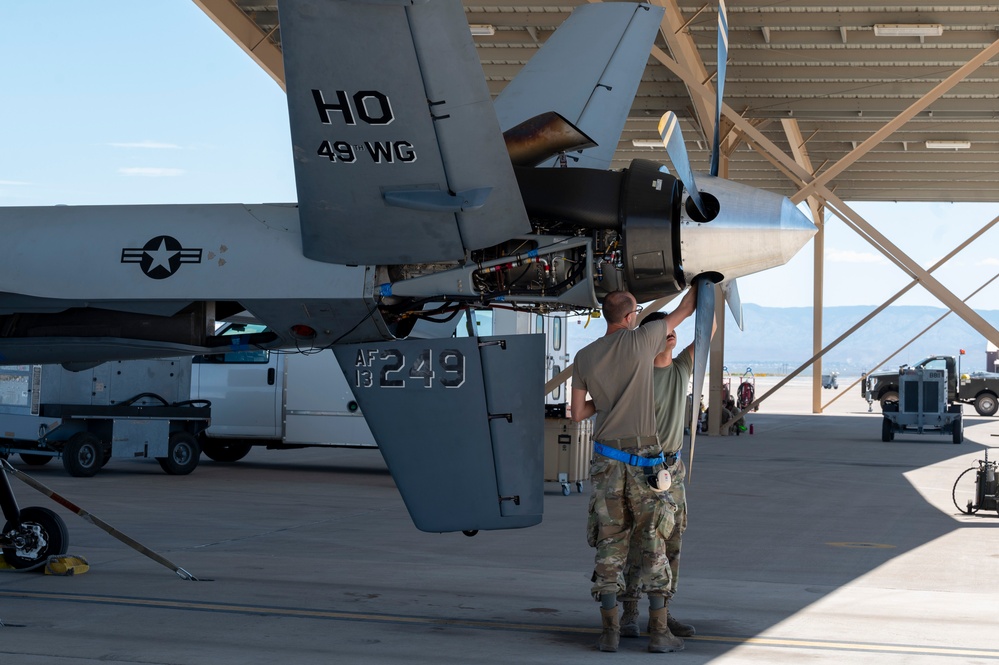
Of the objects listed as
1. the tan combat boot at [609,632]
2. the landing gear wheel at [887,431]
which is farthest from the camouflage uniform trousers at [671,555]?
the landing gear wheel at [887,431]

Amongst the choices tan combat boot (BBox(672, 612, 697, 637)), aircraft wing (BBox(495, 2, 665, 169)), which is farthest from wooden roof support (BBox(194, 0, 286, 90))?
tan combat boot (BBox(672, 612, 697, 637))

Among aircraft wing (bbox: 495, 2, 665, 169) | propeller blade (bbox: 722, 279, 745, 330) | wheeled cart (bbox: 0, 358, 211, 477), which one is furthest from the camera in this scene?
wheeled cart (bbox: 0, 358, 211, 477)

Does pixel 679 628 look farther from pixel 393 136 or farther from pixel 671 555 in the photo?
pixel 393 136

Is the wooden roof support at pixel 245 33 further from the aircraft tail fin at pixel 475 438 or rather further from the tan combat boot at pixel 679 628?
the tan combat boot at pixel 679 628

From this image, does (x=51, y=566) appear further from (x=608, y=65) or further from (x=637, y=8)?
(x=637, y=8)

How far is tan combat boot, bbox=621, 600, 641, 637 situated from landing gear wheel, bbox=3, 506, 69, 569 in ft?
15.4

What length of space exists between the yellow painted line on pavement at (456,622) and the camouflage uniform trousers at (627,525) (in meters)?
0.54

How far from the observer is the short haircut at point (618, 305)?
6.43 metres

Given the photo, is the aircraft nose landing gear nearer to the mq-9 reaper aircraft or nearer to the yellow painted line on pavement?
the yellow painted line on pavement

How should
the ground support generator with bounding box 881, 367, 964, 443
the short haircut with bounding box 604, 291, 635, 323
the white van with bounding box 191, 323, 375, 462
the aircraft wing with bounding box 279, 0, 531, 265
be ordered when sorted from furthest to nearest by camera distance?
the ground support generator with bounding box 881, 367, 964, 443 → the white van with bounding box 191, 323, 375, 462 → the short haircut with bounding box 604, 291, 635, 323 → the aircraft wing with bounding box 279, 0, 531, 265

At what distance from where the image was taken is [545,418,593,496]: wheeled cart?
45.0 feet

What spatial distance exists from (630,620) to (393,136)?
322 centimetres

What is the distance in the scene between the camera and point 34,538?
27.8 feet

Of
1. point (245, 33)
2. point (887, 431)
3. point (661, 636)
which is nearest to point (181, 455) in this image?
point (245, 33)
